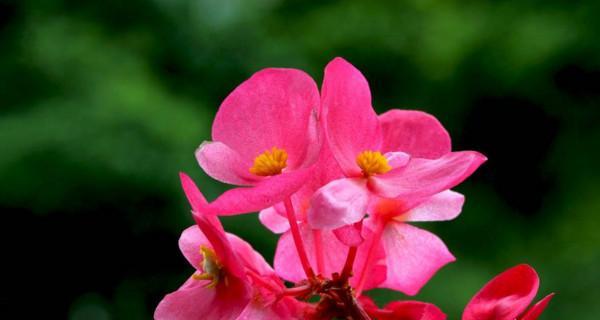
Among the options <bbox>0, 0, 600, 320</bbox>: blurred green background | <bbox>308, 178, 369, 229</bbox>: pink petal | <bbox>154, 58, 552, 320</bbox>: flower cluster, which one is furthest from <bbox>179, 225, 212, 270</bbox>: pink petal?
<bbox>0, 0, 600, 320</bbox>: blurred green background

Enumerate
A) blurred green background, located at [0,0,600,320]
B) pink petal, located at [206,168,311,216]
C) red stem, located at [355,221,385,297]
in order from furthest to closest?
1. blurred green background, located at [0,0,600,320]
2. red stem, located at [355,221,385,297]
3. pink petal, located at [206,168,311,216]

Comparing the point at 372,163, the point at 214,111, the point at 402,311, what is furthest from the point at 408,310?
the point at 214,111

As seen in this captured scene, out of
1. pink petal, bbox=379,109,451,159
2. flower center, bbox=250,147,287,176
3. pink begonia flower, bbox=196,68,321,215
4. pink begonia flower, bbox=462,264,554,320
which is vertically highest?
pink begonia flower, bbox=196,68,321,215

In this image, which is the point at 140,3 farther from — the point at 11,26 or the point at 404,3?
the point at 404,3

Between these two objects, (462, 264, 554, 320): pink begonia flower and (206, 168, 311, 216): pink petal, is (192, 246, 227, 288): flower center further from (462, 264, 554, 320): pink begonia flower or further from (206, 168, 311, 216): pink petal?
(462, 264, 554, 320): pink begonia flower

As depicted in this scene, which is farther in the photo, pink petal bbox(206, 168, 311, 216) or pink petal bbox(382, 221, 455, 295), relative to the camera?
pink petal bbox(382, 221, 455, 295)

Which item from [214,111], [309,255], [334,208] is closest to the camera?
[334,208]

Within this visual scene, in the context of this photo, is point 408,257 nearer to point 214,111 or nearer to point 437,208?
point 437,208
